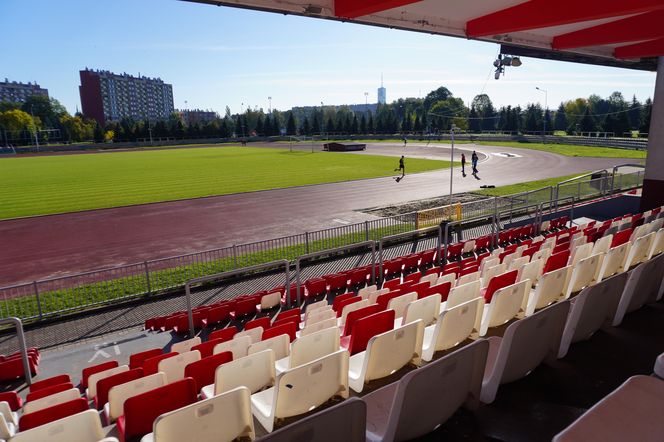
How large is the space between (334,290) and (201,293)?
14.3 ft

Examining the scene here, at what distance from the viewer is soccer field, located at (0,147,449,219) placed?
99.1 feet

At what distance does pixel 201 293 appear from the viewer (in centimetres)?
1358

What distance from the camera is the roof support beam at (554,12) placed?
9102 mm

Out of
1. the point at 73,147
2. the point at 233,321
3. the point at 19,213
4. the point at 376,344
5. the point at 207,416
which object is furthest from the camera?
the point at 73,147

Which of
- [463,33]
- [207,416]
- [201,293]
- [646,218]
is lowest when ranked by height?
[201,293]

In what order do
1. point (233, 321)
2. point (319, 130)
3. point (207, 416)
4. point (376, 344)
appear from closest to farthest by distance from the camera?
point (207, 416) → point (376, 344) → point (233, 321) → point (319, 130)

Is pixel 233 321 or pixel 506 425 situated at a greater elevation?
pixel 506 425

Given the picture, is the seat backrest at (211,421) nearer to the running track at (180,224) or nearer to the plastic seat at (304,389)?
the plastic seat at (304,389)

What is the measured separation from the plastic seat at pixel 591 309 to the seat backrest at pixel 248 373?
110 inches

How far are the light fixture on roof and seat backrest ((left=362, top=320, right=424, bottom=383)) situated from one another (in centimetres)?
1892

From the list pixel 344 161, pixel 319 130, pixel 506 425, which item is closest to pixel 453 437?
pixel 506 425

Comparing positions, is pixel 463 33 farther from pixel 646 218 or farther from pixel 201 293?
pixel 201 293

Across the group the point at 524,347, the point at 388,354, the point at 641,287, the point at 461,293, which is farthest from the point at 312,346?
the point at 641,287

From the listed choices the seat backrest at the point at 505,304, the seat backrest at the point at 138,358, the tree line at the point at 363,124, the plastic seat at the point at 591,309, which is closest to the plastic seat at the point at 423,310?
the seat backrest at the point at 505,304
